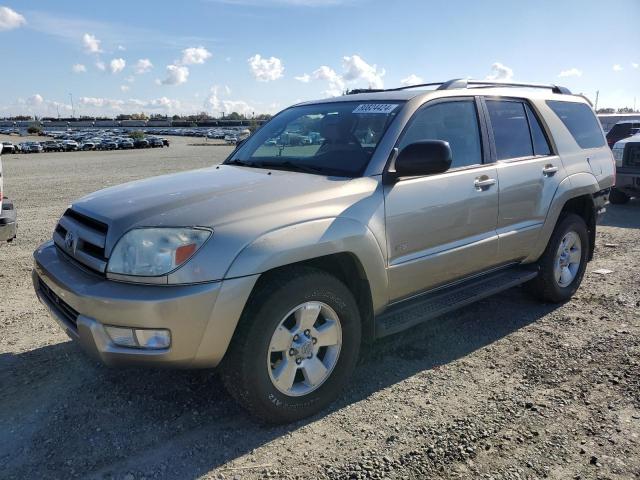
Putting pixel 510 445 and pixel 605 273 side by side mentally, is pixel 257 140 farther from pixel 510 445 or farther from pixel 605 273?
pixel 605 273

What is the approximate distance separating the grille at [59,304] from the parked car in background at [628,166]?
10.5 m

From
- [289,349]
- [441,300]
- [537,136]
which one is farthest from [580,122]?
[289,349]

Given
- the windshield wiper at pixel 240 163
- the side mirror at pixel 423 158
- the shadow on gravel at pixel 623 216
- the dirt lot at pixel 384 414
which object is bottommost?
the shadow on gravel at pixel 623 216

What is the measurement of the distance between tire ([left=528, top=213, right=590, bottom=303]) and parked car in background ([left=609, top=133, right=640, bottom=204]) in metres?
6.22

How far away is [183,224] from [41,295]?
131 centimetres

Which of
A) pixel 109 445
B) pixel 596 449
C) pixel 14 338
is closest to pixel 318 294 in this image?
pixel 109 445

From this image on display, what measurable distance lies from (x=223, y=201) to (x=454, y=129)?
191 centimetres

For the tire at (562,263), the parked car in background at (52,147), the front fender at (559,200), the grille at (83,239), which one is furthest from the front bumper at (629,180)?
the parked car in background at (52,147)

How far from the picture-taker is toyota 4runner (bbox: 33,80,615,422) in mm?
2656

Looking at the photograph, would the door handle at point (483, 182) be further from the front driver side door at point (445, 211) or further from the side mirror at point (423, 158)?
the side mirror at point (423, 158)

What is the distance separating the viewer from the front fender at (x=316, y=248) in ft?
8.85

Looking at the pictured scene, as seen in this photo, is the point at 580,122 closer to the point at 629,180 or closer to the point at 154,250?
the point at 154,250

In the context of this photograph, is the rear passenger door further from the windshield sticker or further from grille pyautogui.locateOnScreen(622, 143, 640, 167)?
grille pyautogui.locateOnScreen(622, 143, 640, 167)

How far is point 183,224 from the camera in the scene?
270 centimetres
